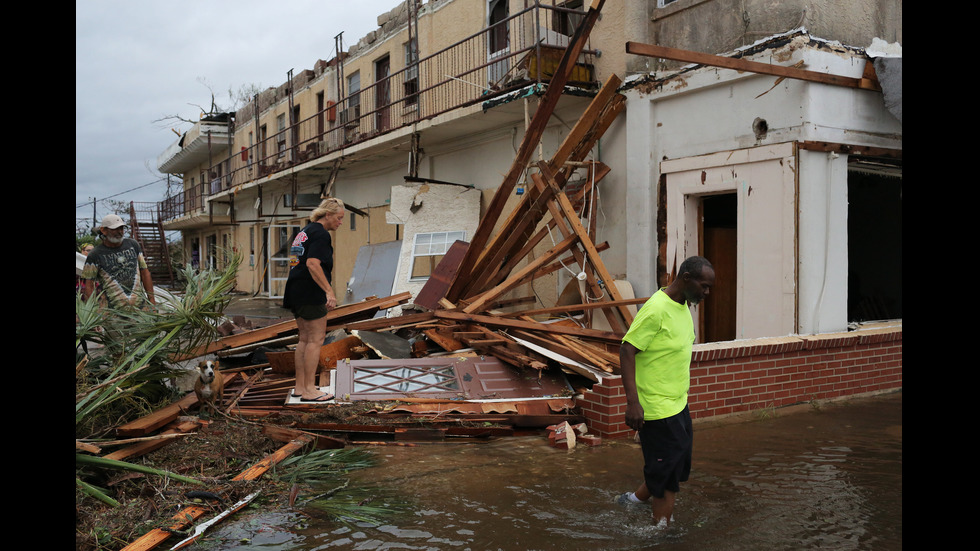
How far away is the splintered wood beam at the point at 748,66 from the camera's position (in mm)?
6035

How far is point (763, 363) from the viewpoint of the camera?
22.1 feet

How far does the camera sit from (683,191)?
→ 28.1ft

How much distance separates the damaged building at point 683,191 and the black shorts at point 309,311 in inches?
30.3

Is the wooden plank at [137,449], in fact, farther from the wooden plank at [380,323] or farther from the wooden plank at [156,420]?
the wooden plank at [380,323]

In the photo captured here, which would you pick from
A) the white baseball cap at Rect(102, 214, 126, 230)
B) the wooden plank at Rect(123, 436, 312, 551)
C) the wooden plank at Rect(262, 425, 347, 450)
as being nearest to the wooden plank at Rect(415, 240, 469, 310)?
the white baseball cap at Rect(102, 214, 126, 230)

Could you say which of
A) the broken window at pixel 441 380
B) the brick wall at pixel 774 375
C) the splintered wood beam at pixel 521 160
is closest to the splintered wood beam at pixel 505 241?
the splintered wood beam at pixel 521 160

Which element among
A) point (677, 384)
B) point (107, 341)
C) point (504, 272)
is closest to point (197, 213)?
point (504, 272)

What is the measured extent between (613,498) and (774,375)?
309cm

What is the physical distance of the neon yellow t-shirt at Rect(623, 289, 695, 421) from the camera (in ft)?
12.1

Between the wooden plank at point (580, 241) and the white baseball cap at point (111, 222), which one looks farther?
the wooden plank at point (580, 241)

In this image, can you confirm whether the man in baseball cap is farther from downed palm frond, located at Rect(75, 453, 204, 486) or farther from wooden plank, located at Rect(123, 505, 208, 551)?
wooden plank, located at Rect(123, 505, 208, 551)

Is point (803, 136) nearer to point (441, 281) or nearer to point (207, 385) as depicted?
point (441, 281)

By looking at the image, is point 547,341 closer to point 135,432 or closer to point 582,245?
point 582,245

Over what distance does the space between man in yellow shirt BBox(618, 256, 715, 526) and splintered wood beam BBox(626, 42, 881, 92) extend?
9.07 ft
